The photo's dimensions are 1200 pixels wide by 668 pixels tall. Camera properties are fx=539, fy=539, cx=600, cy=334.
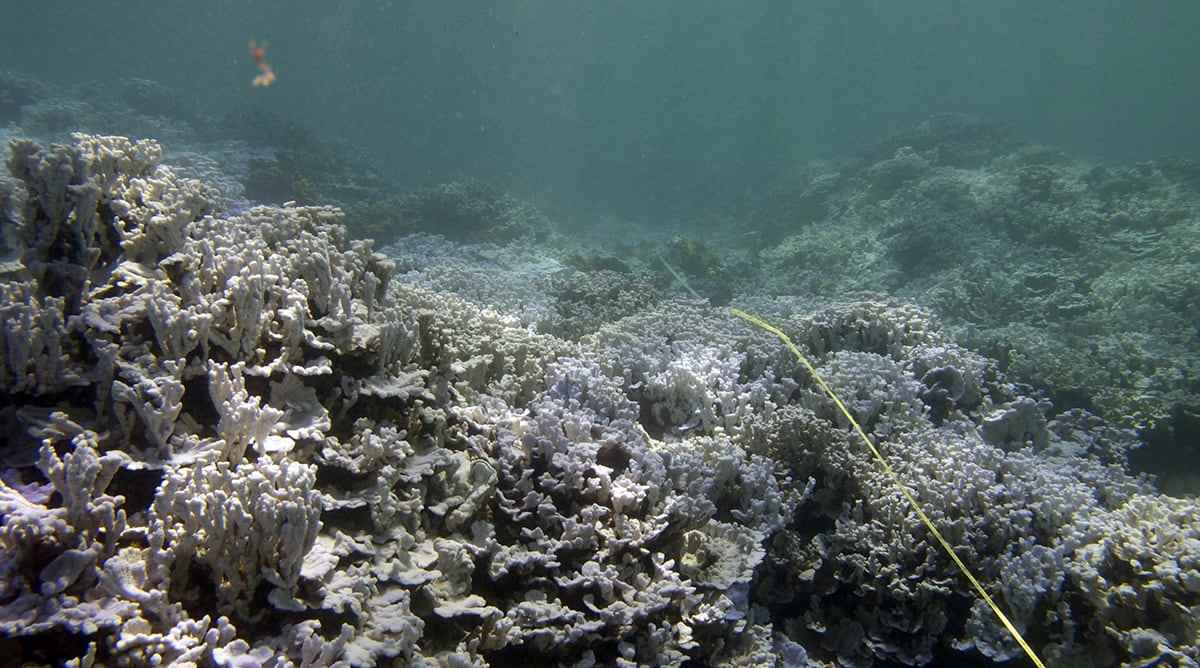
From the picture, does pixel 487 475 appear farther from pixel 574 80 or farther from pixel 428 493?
pixel 574 80

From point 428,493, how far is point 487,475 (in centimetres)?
32

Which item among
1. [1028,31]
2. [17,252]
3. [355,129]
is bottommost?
[17,252]

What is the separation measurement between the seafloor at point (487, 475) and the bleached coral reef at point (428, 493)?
2cm

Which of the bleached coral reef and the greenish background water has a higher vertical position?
Result: the greenish background water

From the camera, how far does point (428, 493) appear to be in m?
2.88

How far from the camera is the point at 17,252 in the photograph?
9.46 feet

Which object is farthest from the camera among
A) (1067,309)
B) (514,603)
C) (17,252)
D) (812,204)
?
(812,204)

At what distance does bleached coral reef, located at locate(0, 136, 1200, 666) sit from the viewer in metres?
1.86

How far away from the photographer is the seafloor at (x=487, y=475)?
6.17 ft

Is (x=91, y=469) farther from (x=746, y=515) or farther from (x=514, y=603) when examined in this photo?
(x=746, y=515)

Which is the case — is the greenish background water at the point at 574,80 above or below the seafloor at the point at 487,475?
above

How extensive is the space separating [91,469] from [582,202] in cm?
3495

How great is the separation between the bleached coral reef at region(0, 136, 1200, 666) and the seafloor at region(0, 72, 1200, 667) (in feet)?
0.05

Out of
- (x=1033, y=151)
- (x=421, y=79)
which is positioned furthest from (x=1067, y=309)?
(x=421, y=79)
